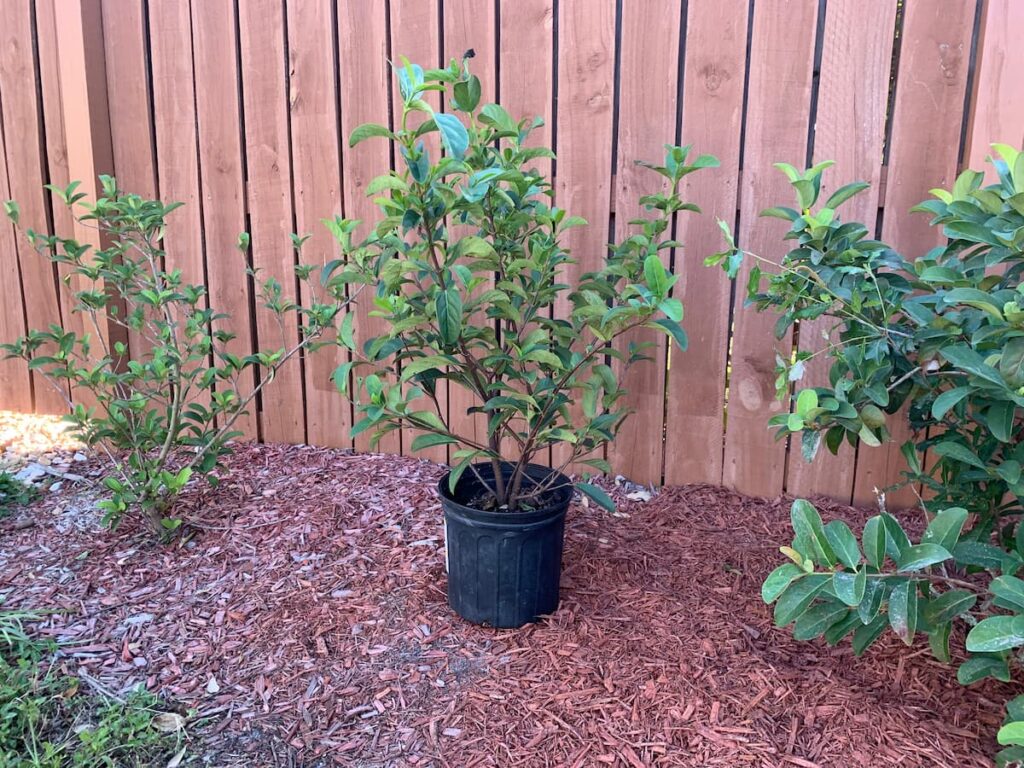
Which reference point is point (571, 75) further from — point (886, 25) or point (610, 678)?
point (610, 678)

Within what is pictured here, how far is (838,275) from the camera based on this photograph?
1.83 meters

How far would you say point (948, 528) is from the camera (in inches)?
57.9

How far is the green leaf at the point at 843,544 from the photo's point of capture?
1487 mm

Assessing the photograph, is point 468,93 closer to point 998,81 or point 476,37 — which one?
point 476,37

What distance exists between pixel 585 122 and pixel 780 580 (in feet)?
6.14

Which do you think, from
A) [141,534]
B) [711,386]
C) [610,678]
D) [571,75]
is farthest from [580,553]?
[571,75]

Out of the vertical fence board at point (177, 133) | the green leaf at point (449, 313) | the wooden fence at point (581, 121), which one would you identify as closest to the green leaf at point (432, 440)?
the green leaf at point (449, 313)

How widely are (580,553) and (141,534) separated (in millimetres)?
1564

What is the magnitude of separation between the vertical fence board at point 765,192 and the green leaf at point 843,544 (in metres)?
1.10

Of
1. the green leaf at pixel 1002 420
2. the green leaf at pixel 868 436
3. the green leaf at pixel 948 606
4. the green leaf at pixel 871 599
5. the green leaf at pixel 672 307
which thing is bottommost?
the green leaf at pixel 948 606

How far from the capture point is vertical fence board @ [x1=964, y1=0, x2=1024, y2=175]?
227cm

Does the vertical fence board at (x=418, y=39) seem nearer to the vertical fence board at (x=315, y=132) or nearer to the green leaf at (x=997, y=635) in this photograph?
the vertical fence board at (x=315, y=132)

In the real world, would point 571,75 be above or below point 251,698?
above

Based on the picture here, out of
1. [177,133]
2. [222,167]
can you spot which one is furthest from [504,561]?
A: [177,133]
